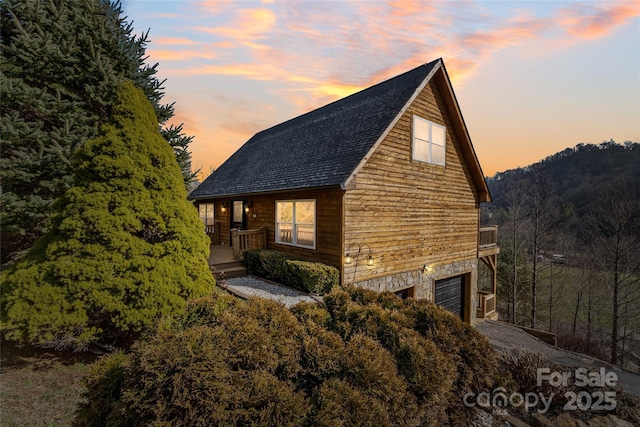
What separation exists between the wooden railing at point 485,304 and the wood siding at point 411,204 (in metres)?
2.53

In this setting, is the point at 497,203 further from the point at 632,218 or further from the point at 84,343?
the point at 84,343

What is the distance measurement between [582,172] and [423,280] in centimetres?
4317

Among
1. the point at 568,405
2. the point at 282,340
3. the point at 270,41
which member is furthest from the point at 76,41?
the point at 568,405

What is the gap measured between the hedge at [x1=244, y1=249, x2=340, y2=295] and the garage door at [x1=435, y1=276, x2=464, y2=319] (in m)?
6.04

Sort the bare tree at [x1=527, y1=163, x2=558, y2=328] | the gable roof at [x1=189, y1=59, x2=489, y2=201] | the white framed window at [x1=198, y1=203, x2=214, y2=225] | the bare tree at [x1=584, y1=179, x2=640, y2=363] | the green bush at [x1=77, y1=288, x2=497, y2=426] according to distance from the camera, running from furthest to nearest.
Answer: the bare tree at [x1=527, y1=163, x2=558, y2=328] → the white framed window at [x1=198, y1=203, x2=214, y2=225] → the bare tree at [x1=584, y1=179, x2=640, y2=363] → the gable roof at [x1=189, y1=59, x2=489, y2=201] → the green bush at [x1=77, y1=288, x2=497, y2=426]

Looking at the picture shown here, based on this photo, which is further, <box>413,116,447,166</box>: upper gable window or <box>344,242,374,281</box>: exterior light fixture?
<box>413,116,447,166</box>: upper gable window

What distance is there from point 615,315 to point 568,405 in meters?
16.6

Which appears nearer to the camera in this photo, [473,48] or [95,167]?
[95,167]

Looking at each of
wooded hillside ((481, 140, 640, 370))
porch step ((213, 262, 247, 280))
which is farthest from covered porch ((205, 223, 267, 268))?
wooded hillside ((481, 140, 640, 370))

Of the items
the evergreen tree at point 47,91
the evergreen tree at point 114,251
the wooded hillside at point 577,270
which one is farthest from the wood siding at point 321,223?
the wooded hillside at point 577,270

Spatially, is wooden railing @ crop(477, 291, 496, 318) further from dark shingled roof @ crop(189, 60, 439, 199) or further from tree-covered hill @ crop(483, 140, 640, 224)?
tree-covered hill @ crop(483, 140, 640, 224)

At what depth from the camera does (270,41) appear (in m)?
→ 8.95

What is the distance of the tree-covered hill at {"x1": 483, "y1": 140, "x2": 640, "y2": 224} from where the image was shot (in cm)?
3073

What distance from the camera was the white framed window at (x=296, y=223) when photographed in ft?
29.7
